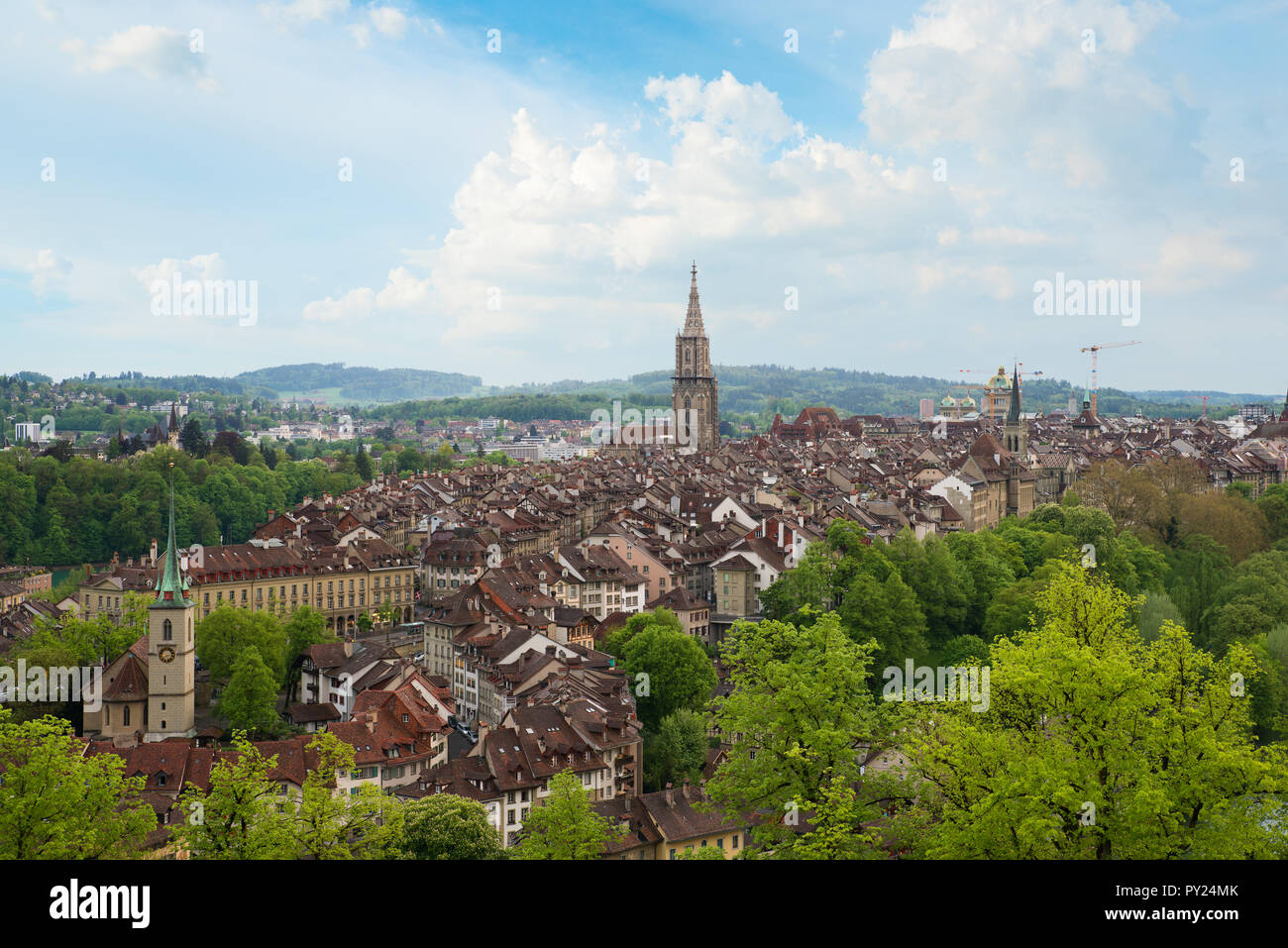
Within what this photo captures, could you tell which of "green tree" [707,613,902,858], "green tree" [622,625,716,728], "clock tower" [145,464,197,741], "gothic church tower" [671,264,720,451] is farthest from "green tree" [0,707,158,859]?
"gothic church tower" [671,264,720,451]

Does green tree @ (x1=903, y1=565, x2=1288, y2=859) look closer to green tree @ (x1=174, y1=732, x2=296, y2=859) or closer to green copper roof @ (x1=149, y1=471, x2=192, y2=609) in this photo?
green tree @ (x1=174, y1=732, x2=296, y2=859)

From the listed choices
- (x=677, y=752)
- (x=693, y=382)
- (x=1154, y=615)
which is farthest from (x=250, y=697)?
(x=693, y=382)

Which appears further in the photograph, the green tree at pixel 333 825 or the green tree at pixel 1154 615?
the green tree at pixel 1154 615

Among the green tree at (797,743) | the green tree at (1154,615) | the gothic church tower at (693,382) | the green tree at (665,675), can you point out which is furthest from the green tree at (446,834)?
the gothic church tower at (693,382)

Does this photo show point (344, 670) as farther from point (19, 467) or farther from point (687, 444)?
point (687, 444)

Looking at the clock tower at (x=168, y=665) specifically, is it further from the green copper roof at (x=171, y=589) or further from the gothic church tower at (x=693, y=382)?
the gothic church tower at (x=693, y=382)
